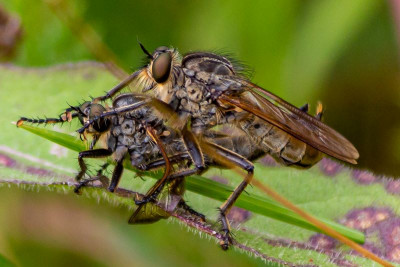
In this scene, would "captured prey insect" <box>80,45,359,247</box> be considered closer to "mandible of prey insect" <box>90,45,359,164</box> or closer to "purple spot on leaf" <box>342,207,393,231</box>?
"mandible of prey insect" <box>90,45,359,164</box>

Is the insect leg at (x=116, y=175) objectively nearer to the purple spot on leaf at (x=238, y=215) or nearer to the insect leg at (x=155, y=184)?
the insect leg at (x=155, y=184)

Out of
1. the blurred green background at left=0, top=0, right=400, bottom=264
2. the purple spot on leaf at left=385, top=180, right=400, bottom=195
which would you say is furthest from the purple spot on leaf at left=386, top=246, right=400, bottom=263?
the blurred green background at left=0, top=0, right=400, bottom=264

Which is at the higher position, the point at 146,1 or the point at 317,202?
the point at 146,1

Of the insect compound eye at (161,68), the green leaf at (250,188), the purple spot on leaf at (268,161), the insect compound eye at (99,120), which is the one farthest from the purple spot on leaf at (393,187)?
the insect compound eye at (99,120)

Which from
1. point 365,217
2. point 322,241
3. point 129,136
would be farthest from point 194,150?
point 365,217

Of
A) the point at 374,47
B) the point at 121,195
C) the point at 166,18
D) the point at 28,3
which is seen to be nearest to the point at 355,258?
the point at 121,195

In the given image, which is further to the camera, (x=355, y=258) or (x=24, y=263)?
(x=24, y=263)

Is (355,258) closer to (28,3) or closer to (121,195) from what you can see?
(121,195)
